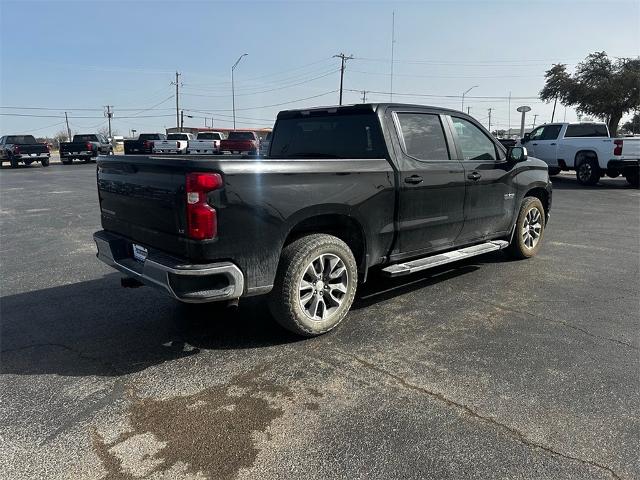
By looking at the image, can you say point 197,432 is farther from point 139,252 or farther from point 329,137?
point 329,137

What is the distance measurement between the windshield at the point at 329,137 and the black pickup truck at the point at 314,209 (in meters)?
0.01

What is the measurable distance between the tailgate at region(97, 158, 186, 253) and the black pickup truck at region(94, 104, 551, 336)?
1cm

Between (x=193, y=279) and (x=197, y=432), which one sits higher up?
(x=193, y=279)

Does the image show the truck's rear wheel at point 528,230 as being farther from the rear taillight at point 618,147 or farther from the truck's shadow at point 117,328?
the rear taillight at point 618,147

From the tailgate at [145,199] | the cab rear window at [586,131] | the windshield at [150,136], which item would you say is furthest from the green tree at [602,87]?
the tailgate at [145,199]

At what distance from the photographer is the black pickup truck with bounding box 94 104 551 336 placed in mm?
3408

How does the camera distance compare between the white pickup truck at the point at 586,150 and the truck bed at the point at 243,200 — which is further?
the white pickup truck at the point at 586,150

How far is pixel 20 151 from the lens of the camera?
28562 millimetres

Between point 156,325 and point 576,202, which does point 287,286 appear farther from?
point 576,202

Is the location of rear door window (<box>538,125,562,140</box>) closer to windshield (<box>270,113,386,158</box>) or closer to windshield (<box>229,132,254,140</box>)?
windshield (<box>270,113,386,158</box>)

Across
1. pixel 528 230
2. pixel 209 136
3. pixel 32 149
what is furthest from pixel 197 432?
pixel 209 136

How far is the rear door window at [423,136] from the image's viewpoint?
477 cm

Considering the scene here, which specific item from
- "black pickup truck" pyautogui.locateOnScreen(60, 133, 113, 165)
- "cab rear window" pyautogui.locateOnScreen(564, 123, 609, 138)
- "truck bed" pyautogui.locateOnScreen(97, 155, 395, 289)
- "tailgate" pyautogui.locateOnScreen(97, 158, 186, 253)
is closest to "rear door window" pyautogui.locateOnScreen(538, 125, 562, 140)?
"cab rear window" pyautogui.locateOnScreen(564, 123, 609, 138)

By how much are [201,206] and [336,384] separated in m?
1.49
